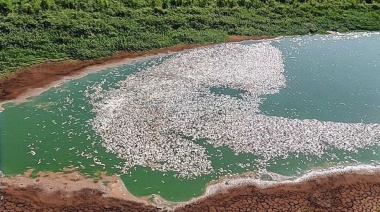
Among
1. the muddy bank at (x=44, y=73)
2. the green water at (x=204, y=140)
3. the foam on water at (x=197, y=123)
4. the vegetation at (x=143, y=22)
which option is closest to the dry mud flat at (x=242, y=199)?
the green water at (x=204, y=140)

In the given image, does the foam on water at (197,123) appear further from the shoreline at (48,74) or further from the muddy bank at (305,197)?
the shoreline at (48,74)

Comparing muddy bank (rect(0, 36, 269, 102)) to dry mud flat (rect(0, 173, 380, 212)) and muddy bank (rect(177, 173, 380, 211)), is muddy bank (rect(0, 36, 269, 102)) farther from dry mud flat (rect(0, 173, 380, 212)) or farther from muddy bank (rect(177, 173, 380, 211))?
muddy bank (rect(177, 173, 380, 211))

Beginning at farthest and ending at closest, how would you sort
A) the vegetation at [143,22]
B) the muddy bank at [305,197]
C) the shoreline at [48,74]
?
the vegetation at [143,22], the shoreline at [48,74], the muddy bank at [305,197]

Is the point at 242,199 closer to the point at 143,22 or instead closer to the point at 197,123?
the point at 197,123

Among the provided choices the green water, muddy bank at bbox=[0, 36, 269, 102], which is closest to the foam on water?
the green water

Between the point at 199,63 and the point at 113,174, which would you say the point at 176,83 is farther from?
the point at 113,174

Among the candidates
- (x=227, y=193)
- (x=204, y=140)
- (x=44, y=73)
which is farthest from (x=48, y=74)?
(x=227, y=193)

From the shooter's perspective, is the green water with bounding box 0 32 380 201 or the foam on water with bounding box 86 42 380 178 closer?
the green water with bounding box 0 32 380 201
